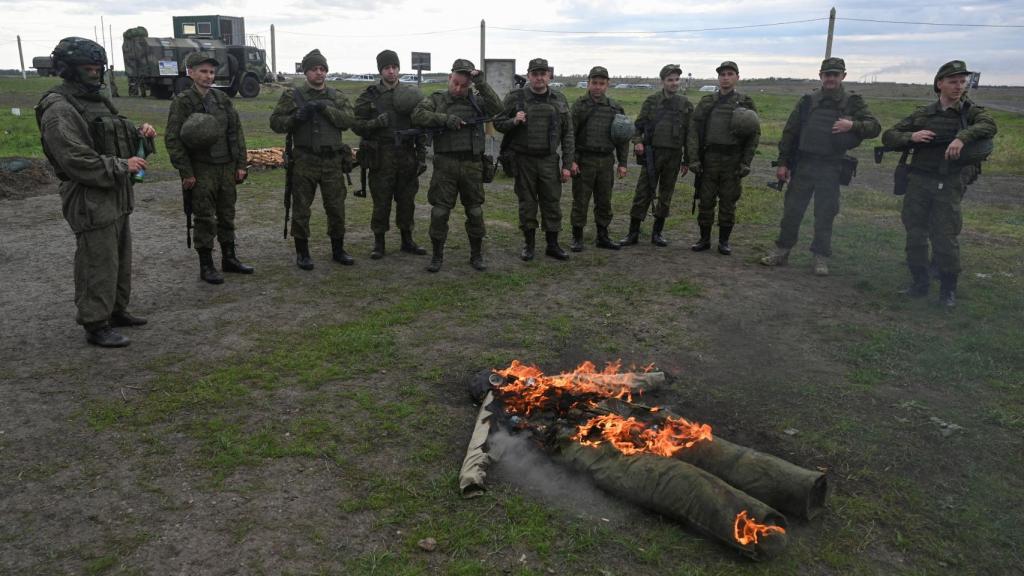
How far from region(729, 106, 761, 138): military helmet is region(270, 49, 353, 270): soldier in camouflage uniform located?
4.67 meters

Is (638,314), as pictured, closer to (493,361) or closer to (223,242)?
(493,361)

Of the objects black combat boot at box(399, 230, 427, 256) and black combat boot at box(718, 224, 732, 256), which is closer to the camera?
black combat boot at box(399, 230, 427, 256)

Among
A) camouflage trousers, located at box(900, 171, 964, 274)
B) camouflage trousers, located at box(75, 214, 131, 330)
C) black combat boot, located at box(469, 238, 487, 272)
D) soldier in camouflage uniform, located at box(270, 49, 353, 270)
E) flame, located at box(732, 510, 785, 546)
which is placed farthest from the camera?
black combat boot, located at box(469, 238, 487, 272)

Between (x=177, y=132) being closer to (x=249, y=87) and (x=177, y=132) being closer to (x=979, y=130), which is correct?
(x=979, y=130)

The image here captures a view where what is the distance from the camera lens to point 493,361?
18.3 feet

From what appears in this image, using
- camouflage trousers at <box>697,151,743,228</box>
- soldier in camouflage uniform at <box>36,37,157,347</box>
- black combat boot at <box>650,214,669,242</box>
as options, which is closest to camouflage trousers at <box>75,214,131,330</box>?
soldier in camouflage uniform at <box>36,37,157,347</box>

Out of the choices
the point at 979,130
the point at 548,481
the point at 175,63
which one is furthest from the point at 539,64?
the point at 175,63

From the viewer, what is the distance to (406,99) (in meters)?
7.93

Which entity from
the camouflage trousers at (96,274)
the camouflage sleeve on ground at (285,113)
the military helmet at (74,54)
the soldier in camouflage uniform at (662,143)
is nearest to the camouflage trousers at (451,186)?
the camouflage sleeve on ground at (285,113)

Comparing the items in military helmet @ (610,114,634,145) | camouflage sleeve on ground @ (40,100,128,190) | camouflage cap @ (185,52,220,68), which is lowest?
camouflage sleeve on ground @ (40,100,128,190)

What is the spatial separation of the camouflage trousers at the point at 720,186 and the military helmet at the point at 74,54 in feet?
22.4

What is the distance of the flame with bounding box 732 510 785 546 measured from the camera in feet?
10.5

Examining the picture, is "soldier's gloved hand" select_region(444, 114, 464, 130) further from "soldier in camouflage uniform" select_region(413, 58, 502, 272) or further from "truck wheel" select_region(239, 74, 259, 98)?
"truck wheel" select_region(239, 74, 259, 98)

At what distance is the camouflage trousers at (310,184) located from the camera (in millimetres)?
7742
